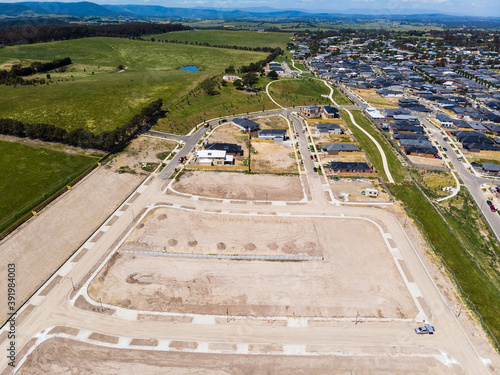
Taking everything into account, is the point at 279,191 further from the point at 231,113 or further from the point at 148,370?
the point at 231,113

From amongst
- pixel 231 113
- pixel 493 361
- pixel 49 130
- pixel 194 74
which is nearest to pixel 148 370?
pixel 493 361

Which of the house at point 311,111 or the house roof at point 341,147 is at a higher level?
→ the house at point 311,111

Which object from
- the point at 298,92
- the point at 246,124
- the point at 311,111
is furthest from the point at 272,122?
the point at 298,92

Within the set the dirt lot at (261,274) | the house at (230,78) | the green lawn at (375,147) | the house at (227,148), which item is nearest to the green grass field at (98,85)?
the house at (230,78)

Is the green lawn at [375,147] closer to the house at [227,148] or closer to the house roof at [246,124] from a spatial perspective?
the house roof at [246,124]

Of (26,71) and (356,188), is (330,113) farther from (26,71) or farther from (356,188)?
(26,71)
